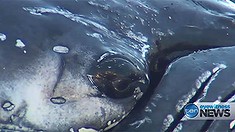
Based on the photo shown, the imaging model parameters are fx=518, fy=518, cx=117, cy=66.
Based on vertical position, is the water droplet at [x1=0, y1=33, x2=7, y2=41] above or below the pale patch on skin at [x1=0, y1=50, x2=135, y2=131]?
above

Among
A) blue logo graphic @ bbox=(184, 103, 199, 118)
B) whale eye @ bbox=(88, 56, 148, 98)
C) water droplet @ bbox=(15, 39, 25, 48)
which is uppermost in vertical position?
water droplet @ bbox=(15, 39, 25, 48)

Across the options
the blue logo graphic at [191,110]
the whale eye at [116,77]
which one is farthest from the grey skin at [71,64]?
the blue logo graphic at [191,110]

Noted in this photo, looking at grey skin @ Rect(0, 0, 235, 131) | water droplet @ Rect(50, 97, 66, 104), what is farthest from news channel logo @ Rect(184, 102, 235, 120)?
water droplet @ Rect(50, 97, 66, 104)

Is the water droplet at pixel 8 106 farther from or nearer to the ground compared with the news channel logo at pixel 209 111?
nearer to the ground

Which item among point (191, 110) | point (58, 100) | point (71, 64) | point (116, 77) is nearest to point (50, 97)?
point (58, 100)

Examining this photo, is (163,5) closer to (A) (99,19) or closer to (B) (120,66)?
(A) (99,19)

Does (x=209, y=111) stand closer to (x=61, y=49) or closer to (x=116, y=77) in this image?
(x=116, y=77)

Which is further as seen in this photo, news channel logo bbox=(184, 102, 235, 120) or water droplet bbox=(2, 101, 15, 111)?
news channel logo bbox=(184, 102, 235, 120)

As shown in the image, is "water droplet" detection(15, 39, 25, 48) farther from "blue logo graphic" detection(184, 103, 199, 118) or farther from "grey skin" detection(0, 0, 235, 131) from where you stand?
"blue logo graphic" detection(184, 103, 199, 118)

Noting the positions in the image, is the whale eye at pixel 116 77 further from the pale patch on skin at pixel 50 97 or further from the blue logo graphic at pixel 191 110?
the blue logo graphic at pixel 191 110
